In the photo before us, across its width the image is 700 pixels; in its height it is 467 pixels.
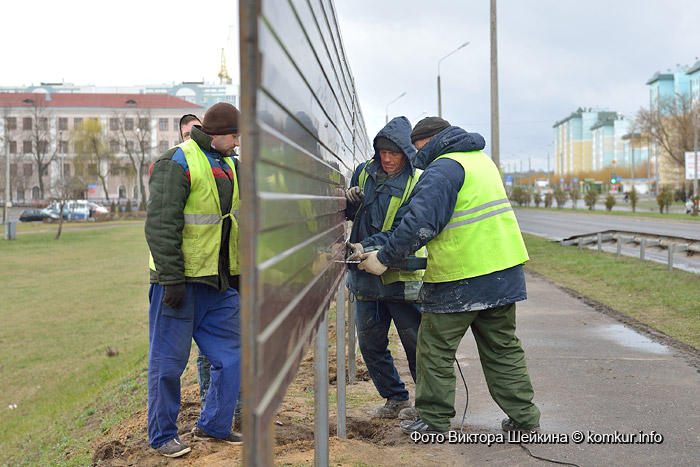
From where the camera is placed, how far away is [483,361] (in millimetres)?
4484

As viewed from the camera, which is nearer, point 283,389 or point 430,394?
point 283,389

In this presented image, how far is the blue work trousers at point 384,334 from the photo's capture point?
494 cm

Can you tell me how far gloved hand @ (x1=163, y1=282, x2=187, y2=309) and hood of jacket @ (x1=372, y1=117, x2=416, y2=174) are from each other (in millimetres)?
1567

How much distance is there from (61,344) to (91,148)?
230 ft

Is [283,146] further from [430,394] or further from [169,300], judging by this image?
[430,394]

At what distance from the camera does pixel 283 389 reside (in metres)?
1.76

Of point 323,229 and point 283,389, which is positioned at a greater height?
point 323,229

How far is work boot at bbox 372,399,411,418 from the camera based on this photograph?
504 centimetres

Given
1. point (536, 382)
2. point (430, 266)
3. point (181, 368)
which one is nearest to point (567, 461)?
point (430, 266)

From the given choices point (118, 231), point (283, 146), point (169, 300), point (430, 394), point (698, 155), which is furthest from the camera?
point (698, 155)

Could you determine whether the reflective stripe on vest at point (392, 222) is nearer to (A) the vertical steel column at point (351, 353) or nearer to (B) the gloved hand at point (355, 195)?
(B) the gloved hand at point (355, 195)

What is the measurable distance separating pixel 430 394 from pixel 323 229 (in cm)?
175

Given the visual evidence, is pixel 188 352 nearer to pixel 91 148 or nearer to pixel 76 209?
pixel 76 209

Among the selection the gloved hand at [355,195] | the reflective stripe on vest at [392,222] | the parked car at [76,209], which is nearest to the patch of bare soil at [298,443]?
the reflective stripe on vest at [392,222]
